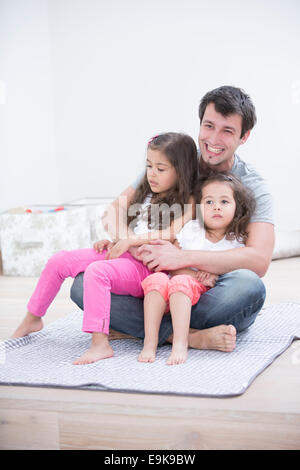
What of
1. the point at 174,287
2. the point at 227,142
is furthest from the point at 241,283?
the point at 227,142

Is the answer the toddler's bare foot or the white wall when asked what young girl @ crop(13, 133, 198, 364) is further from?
the white wall

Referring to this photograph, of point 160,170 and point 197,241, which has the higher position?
point 160,170

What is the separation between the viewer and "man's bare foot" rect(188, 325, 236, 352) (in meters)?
1.61

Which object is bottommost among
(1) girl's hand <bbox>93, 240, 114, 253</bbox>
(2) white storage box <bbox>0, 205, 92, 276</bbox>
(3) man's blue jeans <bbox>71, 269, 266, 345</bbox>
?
(2) white storage box <bbox>0, 205, 92, 276</bbox>

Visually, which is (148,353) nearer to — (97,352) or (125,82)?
(97,352)

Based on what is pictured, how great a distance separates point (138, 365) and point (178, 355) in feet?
0.35

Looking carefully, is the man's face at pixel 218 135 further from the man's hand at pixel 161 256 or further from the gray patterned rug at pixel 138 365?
the gray patterned rug at pixel 138 365

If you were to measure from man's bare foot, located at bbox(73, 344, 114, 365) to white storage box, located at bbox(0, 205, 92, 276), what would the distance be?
4.66ft

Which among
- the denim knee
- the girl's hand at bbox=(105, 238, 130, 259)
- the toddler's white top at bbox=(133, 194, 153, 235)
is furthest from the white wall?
the denim knee

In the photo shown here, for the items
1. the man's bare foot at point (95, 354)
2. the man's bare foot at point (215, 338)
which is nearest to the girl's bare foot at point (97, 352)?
the man's bare foot at point (95, 354)

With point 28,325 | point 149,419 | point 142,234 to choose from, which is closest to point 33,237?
point 28,325

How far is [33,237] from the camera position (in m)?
2.97

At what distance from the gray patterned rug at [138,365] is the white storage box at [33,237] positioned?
1.07 meters

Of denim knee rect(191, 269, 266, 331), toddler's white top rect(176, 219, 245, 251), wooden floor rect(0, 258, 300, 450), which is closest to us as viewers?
wooden floor rect(0, 258, 300, 450)
